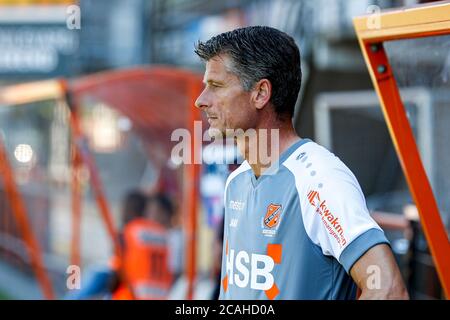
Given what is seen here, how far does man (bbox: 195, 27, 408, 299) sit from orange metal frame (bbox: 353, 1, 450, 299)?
0.32 m

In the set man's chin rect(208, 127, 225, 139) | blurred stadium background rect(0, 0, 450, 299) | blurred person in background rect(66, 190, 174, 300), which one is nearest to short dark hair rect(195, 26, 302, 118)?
man's chin rect(208, 127, 225, 139)

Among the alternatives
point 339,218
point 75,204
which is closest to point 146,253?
point 75,204

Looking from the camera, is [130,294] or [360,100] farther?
[360,100]

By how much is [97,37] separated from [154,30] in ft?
4.18

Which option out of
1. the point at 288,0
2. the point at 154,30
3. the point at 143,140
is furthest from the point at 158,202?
the point at 154,30

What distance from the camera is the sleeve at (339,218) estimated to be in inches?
67.9

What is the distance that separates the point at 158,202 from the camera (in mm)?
6984

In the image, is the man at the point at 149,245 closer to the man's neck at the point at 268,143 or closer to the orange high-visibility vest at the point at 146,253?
the orange high-visibility vest at the point at 146,253

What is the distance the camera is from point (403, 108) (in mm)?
2385

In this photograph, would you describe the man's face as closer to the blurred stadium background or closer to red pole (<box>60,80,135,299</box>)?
the blurred stadium background

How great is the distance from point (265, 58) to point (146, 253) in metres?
5.03

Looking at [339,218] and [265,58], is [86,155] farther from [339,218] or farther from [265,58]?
[339,218]

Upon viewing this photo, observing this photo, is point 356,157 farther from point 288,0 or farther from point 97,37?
point 97,37
